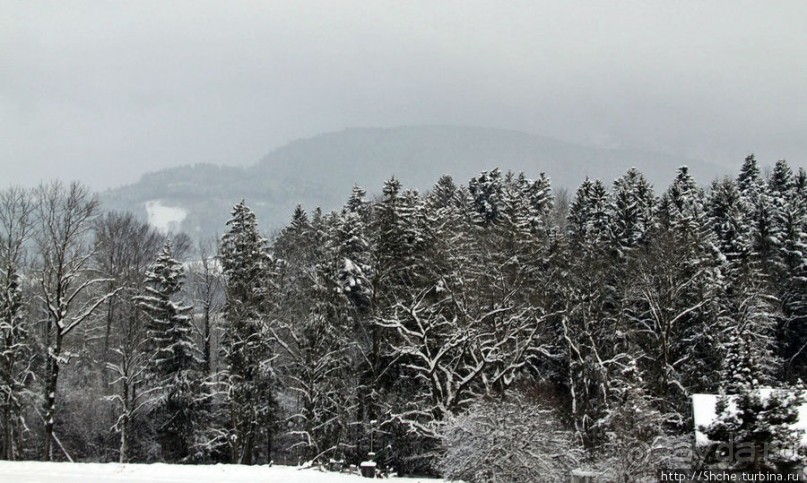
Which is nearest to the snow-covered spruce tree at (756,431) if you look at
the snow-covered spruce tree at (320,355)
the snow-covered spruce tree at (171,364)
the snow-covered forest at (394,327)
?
the snow-covered forest at (394,327)

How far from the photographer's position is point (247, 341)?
124ft

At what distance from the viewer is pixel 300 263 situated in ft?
146

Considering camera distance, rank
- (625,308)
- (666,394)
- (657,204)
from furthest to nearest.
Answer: (657,204) → (625,308) → (666,394)

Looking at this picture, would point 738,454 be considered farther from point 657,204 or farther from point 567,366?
point 657,204

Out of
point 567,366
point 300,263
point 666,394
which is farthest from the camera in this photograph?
point 300,263

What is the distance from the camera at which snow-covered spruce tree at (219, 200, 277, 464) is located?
37.8 m

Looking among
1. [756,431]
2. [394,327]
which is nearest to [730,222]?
[394,327]

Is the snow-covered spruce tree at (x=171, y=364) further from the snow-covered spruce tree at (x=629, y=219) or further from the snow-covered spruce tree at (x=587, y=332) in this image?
the snow-covered spruce tree at (x=629, y=219)

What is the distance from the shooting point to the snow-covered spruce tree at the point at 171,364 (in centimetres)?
4006

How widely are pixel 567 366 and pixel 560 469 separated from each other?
1662cm

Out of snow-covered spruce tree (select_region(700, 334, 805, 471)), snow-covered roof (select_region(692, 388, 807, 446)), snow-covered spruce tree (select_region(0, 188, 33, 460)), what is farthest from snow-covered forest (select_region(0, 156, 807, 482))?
snow-covered spruce tree (select_region(700, 334, 805, 471))

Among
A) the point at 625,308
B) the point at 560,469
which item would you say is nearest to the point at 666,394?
the point at 625,308

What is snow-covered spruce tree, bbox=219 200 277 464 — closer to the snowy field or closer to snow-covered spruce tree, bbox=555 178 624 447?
the snowy field

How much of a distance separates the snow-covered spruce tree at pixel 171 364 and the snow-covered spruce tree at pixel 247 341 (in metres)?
2.31
